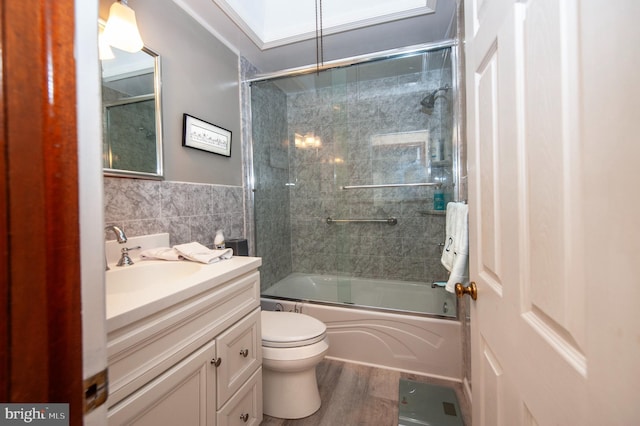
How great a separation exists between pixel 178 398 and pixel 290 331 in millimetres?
635

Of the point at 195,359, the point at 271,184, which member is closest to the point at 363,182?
the point at 271,184

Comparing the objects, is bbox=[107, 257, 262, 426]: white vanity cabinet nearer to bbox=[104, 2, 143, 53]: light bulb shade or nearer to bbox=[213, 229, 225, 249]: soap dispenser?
bbox=[213, 229, 225, 249]: soap dispenser

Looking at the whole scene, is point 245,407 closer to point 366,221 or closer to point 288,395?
point 288,395

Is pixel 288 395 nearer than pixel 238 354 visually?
No

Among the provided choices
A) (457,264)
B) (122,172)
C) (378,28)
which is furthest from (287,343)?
(378,28)

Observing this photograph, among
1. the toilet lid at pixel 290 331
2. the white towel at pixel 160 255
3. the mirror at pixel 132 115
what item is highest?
the mirror at pixel 132 115

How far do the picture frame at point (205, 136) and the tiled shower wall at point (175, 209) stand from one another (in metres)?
0.25

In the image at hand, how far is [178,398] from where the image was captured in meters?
0.80

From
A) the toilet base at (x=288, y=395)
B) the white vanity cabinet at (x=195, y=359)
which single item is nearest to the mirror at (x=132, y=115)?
the white vanity cabinet at (x=195, y=359)

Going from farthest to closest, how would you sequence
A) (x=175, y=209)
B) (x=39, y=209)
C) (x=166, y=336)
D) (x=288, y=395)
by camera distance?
1. (x=175, y=209)
2. (x=288, y=395)
3. (x=166, y=336)
4. (x=39, y=209)

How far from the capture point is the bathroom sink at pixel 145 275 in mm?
1037

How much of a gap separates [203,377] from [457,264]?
48.0 inches

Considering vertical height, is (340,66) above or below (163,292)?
above

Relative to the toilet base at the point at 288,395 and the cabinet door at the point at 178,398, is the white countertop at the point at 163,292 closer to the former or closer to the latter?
the cabinet door at the point at 178,398
